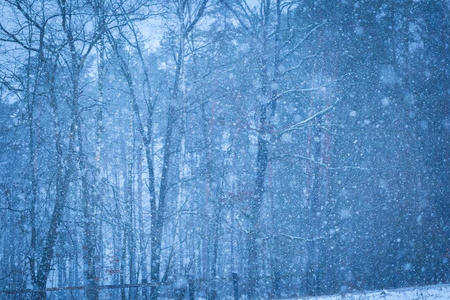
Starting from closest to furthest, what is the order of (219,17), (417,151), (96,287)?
(96,287) < (219,17) < (417,151)

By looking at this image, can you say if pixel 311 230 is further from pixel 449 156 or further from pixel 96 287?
pixel 96 287

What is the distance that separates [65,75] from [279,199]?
10.3 metres

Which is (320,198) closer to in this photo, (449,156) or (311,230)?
(311,230)

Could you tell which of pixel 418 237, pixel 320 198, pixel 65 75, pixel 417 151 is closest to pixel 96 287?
pixel 65 75

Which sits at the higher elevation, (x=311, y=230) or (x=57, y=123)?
(x=57, y=123)

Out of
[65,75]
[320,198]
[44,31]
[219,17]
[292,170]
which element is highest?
[219,17]

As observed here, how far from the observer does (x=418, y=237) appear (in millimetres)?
13828

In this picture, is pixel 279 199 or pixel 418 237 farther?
pixel 279 199

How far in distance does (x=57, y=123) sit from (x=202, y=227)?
7159 mm

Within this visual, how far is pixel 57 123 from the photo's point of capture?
8.41 metres

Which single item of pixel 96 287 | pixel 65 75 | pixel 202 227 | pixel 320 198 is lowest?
pixel 96 287

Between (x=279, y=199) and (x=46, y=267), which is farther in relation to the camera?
(x=279, y=199)

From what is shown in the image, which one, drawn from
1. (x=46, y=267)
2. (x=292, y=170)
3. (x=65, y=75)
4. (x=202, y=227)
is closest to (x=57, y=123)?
(x=65, y=75)

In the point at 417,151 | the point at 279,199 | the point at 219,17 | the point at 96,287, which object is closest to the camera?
the point at 96,287
